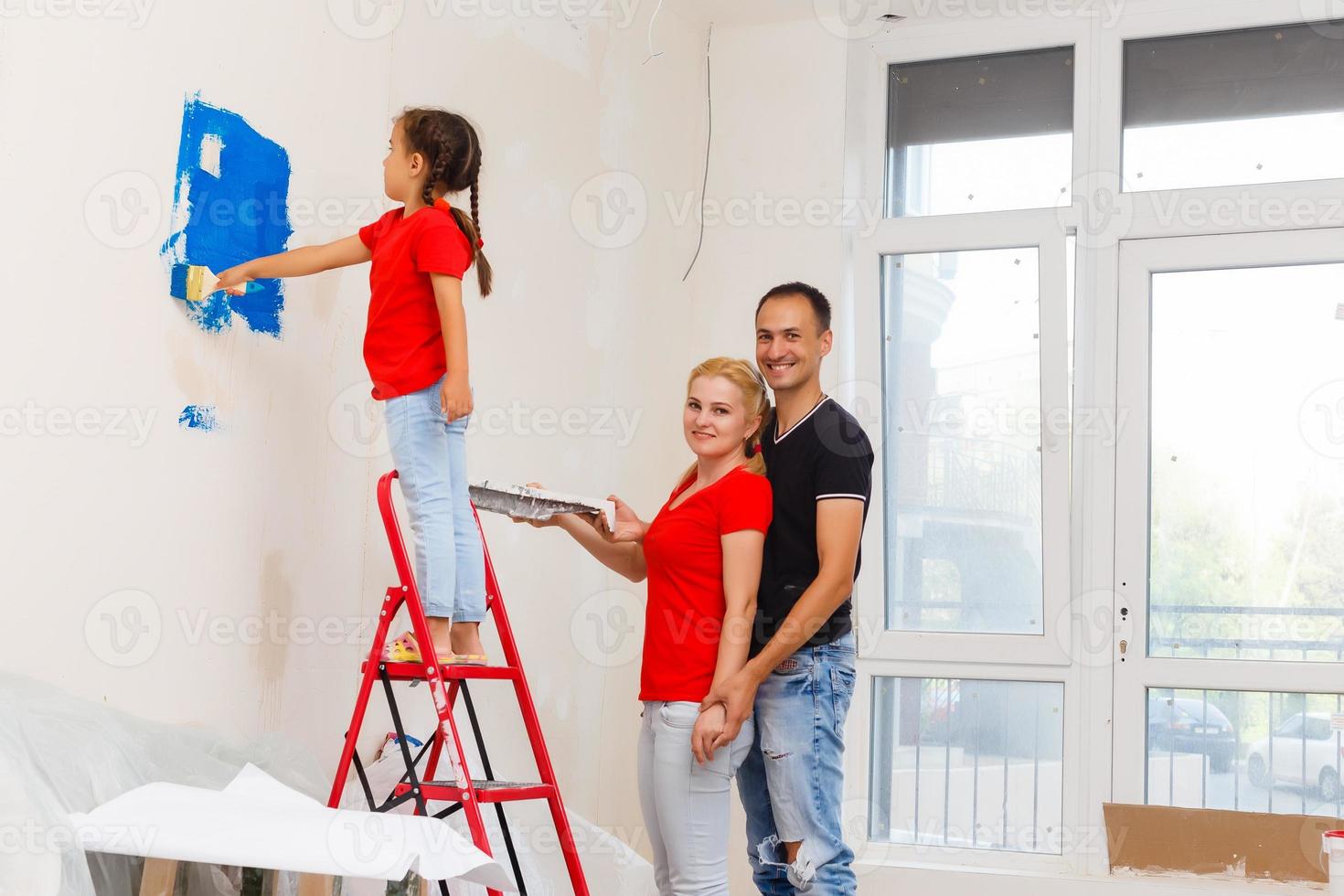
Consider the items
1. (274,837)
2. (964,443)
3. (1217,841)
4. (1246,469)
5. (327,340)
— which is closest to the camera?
(274,837)

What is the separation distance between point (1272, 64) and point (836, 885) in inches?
121

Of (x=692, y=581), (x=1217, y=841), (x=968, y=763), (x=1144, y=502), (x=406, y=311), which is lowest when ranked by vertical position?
(x=1217, y=841)

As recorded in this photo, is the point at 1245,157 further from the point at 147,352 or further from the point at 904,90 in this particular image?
the point at 147,352

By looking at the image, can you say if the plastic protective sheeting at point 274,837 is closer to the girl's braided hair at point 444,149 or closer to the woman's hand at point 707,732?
the woman's hand at point 707,732

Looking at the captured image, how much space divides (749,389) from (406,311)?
0.60 meters

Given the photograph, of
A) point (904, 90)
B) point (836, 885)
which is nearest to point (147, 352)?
point (836, 885)

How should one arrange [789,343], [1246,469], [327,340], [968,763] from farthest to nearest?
[968,763], [1246,469], [327,340], [789,343]

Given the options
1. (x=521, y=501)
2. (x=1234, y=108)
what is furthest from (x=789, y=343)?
(x=1234, y=108)

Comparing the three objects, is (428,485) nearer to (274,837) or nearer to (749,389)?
(749,389)

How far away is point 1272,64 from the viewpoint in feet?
12.4

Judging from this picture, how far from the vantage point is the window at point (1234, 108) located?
12.2 ft

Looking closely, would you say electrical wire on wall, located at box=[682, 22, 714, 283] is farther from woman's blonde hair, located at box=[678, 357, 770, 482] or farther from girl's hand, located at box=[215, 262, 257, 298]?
girl's hand, located at box=[215, 262, 257, 298]

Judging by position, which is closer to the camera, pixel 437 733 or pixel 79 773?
pixel 79 773

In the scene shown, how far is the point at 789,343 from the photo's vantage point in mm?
2182
